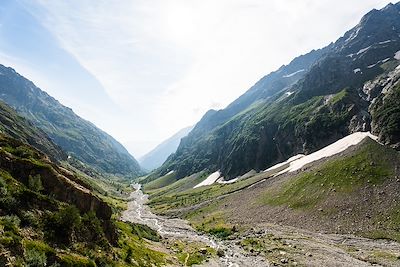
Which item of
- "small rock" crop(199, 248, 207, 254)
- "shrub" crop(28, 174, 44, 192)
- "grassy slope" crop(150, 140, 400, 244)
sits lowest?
"grassy slope" crop(150, 140, 400, 244)

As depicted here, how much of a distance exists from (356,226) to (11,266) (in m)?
83.1

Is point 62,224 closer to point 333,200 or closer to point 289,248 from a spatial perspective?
point 289,248

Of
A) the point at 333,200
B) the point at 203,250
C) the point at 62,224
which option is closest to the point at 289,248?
the point at 203,250

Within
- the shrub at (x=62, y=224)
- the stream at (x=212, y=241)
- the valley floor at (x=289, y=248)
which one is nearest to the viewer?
the shrub at (x=62, y=224)

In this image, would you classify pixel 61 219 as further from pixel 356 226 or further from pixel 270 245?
pixel 356 226

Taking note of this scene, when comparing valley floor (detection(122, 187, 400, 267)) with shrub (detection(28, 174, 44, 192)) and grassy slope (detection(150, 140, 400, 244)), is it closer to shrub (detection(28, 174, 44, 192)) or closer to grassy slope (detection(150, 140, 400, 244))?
grassy slope (detection(150, 140, 400, 244))

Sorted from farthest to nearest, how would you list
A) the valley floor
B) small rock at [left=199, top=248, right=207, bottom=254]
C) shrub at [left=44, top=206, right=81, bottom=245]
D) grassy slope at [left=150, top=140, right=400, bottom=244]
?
grassy slope at [left=150, top=140, right=400, bottom=244], small rock at [left=199, top=248, right=207, bottom=254], the valley floor, shrub at [left=44, top=206, right=81, bottom=245]

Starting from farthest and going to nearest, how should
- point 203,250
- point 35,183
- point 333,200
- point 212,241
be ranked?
point 333,200 → point 212,241 → point 203,250 → point 35,183

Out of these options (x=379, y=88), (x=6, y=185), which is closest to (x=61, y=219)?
(x=6, y=185)

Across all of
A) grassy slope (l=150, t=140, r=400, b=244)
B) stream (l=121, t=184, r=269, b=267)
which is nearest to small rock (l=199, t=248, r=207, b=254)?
stream (l=121, t=184, r=269, b=267)

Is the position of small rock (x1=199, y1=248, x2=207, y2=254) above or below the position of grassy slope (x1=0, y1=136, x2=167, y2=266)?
below

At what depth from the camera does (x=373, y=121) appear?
148 metres

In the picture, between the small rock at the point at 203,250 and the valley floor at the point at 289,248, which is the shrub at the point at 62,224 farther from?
the small rock at the point at 203,250

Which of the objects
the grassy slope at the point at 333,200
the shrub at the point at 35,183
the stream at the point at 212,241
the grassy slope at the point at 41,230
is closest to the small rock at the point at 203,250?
the stream at the point at 212,241
